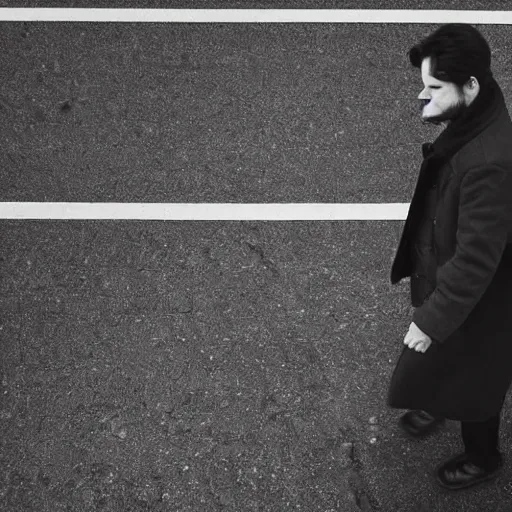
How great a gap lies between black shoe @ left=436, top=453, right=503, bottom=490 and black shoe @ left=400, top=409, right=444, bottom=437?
0.64 feet

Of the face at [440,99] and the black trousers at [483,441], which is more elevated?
the face at [440,99]

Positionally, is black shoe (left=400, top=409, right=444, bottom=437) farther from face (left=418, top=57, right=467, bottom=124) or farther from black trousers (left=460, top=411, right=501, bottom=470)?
face (left=418, top=57, right=467, bottom=124)

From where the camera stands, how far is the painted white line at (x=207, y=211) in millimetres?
4145

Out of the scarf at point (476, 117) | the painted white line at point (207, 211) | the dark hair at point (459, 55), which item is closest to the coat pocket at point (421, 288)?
the scarf at point (476, 117)

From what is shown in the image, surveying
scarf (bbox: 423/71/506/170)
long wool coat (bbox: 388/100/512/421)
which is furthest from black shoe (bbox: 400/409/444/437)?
scarf (bbox: 423/71/506/170)

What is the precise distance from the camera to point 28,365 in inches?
146

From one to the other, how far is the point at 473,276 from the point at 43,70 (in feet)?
11.0

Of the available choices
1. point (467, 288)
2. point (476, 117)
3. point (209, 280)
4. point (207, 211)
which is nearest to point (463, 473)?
point (467, 288)

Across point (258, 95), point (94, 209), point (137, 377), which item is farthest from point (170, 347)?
point (258, 95)

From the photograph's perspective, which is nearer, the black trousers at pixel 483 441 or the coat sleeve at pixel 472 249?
the coat sleeve at pixel 472 249

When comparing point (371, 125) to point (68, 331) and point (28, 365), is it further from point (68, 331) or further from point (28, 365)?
point (28, 365)

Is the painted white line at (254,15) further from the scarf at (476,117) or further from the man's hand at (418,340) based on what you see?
the man's hand at (418,340)

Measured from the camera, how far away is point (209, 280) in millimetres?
3941

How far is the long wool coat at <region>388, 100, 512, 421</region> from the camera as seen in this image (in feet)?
7.53
